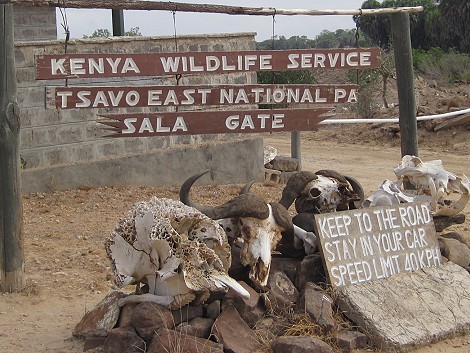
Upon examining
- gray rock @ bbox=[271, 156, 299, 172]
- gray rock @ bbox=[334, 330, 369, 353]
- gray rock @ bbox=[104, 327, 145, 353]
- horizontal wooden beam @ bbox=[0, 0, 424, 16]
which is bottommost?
gray rock @ bbox=[334, 330, 369, 353]

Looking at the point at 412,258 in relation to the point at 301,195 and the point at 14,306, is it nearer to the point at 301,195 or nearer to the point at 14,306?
the point at 301,195

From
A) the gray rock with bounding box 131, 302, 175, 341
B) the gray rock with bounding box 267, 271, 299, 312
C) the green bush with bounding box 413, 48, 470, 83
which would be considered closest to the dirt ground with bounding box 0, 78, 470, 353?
the gray rock with bounding box 131, 302, 175, 341

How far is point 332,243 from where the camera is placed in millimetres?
5922

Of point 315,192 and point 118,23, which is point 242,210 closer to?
point 315,192

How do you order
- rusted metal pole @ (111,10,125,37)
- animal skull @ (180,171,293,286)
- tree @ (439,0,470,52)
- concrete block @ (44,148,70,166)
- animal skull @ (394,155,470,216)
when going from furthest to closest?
tree @ (439,0,470,52) → rusted metal pole @ (111,10,125,37) → concrete block @ (44,148,70,166) → animal skull @ (394,155,470,216) → animal skull @ (180,171,293,286)

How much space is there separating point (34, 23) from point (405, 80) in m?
7.36

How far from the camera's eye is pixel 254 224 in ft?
18.8

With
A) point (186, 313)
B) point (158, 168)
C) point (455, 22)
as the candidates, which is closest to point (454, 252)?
point (186, 313)

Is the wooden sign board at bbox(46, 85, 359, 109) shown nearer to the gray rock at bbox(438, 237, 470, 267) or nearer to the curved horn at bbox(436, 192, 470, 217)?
the curved horn at bbox(436, 192, 470, 217)

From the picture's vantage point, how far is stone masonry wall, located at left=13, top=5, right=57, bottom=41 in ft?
42.0

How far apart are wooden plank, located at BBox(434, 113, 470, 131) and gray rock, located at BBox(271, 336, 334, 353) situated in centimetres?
1146

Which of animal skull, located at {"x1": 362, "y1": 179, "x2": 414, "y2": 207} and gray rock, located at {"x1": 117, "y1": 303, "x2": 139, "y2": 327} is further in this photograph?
animal skull, located at {"x1": 362, "y1": 179, "x2": 414, "y2": 207}

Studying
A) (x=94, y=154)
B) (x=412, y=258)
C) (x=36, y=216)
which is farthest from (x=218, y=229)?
(x=94, y=154)

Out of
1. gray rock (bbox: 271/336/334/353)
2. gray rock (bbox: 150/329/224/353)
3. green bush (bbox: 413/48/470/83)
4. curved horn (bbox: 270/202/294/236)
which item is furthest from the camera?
green bush (bbox: 413/48/470/83)
